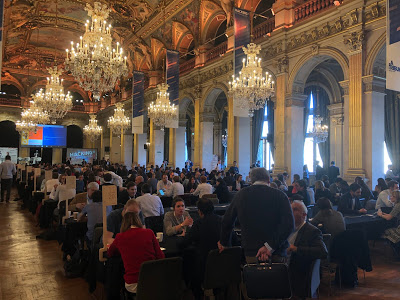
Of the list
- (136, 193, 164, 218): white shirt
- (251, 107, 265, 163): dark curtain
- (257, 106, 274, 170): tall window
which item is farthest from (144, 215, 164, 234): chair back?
(257, 106, 274, 170): tall window

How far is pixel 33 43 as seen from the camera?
76.6 feet

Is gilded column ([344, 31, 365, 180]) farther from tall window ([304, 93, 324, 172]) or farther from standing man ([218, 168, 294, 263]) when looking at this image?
tall window ([304, 93, 324, 172])

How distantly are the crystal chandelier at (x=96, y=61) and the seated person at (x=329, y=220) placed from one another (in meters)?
5.29

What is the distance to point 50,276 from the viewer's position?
15.2 ft

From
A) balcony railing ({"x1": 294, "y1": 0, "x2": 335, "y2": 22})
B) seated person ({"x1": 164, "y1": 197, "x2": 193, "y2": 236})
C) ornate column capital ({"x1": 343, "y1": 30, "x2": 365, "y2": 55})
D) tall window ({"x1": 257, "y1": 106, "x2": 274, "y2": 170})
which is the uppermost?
balcony railing ({"x1": 294, "y1": 0, "x2": 335, "y2": 22})

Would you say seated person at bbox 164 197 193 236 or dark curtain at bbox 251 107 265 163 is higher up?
dark curtain at bbox 251 107 265 163

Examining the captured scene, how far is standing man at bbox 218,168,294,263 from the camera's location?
2789 mm

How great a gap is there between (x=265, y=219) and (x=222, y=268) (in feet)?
2.22

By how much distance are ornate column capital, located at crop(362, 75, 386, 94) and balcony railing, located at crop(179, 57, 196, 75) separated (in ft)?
31.7

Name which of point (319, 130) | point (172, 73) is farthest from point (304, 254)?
point (319, 130)

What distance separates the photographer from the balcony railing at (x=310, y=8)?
9578mm

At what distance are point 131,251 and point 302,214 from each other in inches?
68.7

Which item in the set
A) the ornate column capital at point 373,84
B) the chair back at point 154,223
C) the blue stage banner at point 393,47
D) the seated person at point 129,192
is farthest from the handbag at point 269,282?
the ornate column capital at point 373,84

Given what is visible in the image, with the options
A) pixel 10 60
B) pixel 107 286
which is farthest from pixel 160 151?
pixel 107 286
